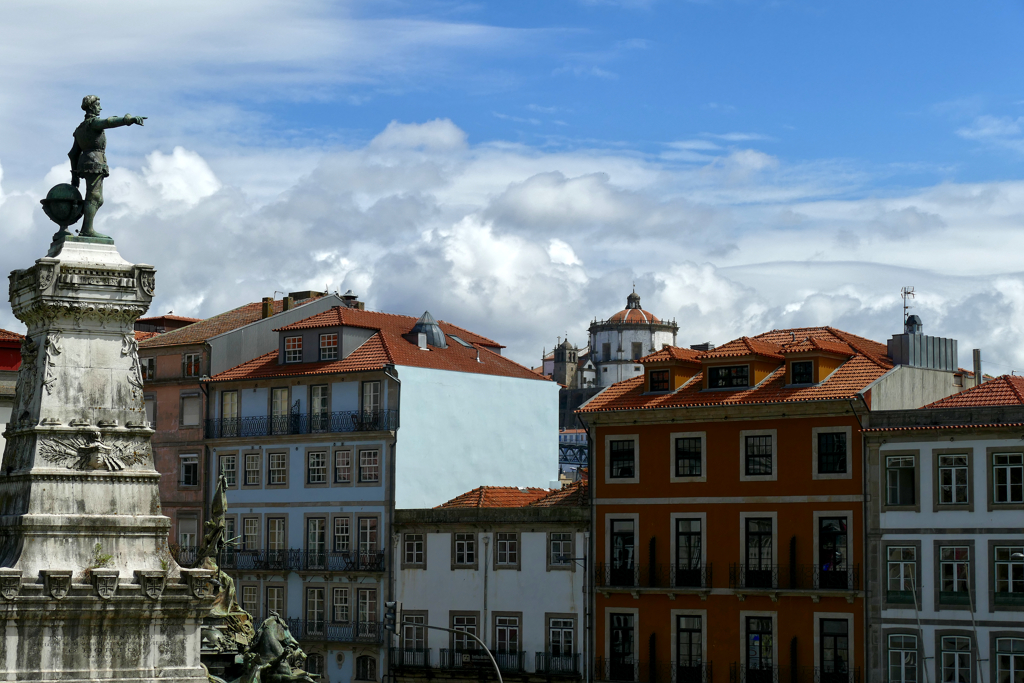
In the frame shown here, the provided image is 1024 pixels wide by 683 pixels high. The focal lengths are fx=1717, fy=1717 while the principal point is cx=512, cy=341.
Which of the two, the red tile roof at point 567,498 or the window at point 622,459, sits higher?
the window at point 622,459

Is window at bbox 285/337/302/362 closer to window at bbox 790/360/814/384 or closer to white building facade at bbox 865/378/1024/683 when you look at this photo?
window at bbox 790/360/814/384

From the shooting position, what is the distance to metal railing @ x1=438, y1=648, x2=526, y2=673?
5900 cm

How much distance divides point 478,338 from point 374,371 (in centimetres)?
1179

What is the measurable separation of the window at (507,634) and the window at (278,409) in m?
12.6

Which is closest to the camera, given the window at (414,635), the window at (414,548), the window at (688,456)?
the window at (688,456)

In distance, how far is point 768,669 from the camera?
53.2 m

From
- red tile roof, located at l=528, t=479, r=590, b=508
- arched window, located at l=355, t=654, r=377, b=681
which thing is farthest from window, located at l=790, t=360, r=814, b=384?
arched window, located at l=355, t=654, r=377, b=681

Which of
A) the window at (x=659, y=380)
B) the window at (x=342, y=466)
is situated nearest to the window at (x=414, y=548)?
the window at (x=342, y=466)

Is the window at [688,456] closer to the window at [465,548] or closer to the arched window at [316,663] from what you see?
the window at [465,548]

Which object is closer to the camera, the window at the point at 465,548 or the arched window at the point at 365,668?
the window at the point at 465,548

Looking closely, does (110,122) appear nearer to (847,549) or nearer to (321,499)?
(847,549)

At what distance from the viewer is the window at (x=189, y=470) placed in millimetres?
69125

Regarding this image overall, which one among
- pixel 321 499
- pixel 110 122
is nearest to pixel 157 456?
pixel 321 499

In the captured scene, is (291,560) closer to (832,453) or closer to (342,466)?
(342,466)
